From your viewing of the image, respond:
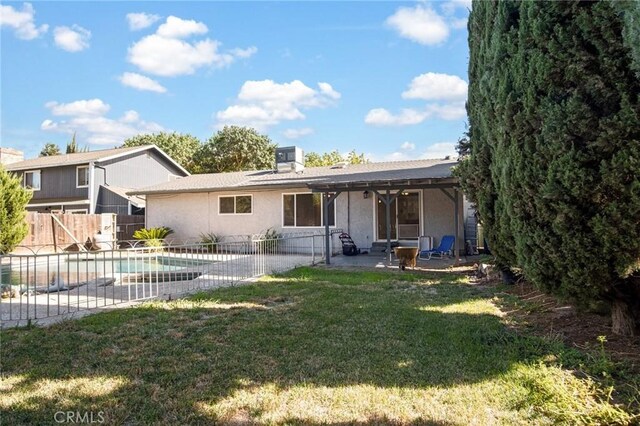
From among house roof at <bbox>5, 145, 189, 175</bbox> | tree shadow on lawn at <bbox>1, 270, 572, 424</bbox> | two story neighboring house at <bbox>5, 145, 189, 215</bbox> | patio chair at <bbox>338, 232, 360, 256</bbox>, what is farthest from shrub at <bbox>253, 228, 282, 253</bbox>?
house roof at <bbox>5, 145, 189, 175</bbox>

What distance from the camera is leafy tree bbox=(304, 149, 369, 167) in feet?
122

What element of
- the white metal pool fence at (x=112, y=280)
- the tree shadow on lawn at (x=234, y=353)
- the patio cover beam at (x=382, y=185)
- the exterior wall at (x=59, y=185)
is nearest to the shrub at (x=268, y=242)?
the white metal pool fence at (x=112, y=280)

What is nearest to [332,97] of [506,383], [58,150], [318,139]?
[318,139]

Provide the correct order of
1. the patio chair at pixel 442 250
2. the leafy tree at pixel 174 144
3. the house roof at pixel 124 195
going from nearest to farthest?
the patio chair at pixel 442 250
the house roof at pixel 124 195
the leafy tree at pixel 174 144

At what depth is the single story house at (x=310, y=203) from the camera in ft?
44.4

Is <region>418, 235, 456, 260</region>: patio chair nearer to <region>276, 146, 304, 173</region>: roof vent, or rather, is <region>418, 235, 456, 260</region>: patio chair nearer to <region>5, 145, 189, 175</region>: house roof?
<region>276, 146, 304, 173</region>: roof vent

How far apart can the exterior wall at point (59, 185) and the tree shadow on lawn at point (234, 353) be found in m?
20.5

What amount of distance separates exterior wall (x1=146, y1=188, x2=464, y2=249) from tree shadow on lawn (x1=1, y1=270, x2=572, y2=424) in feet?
25.5

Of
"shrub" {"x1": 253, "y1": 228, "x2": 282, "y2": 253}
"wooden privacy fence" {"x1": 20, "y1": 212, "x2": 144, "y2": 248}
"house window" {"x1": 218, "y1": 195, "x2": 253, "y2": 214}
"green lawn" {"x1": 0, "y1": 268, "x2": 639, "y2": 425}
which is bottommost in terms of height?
"green lawn" {"x1": 0, "y1": 268, "x2": 639, "y2": 425}

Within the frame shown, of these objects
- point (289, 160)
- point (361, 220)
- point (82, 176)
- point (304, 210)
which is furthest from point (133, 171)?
point (361, 220)

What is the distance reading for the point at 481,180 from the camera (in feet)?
24.1

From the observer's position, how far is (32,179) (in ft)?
79.8

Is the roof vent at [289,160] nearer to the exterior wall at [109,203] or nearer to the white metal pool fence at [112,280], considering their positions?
the white metal pool fence at [112,280]

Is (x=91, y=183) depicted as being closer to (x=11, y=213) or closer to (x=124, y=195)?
(x=124, y=195)
